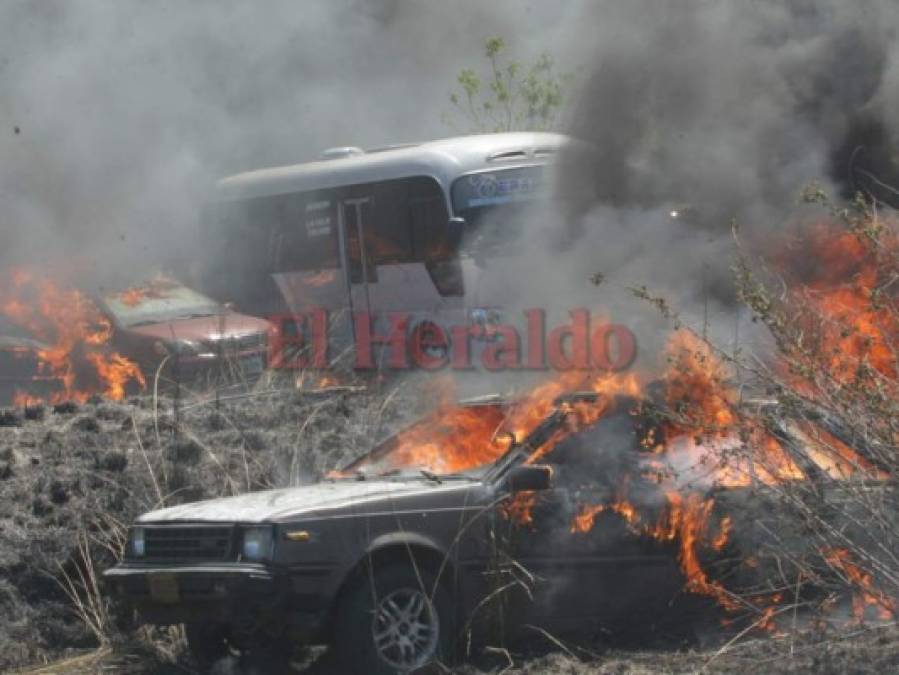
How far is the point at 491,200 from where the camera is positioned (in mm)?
15445

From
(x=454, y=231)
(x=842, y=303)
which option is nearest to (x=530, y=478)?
(x=842, y=303)

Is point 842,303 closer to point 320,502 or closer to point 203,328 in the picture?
point 320,502

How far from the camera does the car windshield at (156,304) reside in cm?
1485

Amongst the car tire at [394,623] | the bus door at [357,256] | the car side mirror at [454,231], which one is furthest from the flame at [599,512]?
the bus door at [357,256]

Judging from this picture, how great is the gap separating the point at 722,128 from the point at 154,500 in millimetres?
4816

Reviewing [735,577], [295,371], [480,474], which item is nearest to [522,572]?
[480,474]

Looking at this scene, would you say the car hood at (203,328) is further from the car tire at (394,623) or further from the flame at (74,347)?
the car tire at (394,623)

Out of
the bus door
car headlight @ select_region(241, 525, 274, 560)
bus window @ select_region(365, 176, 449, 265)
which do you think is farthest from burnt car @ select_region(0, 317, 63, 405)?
car headlight @ select_region(241, 525, 274, 560)

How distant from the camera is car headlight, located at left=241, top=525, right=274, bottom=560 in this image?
6504 millimetres

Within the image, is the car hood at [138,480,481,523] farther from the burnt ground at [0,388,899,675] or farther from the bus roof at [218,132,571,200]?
the bus roof at [218,132,571,200]

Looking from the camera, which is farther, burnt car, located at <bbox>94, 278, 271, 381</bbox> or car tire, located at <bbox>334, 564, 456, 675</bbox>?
burnt car, located at <bbox>94, 278, 271, 381</bbox>

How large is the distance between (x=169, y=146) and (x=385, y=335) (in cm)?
681

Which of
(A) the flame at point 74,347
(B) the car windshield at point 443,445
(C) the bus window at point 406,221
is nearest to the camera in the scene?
(B) the car windshield at point 443,445

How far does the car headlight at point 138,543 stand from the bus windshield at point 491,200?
26.2 ft
